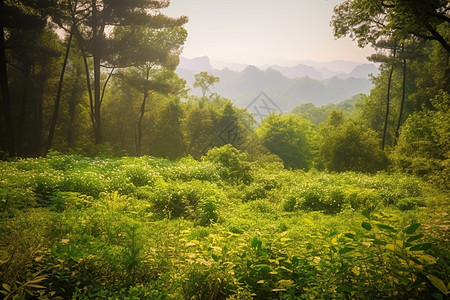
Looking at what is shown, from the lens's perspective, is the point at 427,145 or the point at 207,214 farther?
the point at 427,145

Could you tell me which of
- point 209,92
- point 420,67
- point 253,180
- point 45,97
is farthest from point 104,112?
point 420,67

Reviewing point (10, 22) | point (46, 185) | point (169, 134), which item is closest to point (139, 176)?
point (46, 185)

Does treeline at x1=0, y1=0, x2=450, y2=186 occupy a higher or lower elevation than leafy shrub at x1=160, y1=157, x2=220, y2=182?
higher

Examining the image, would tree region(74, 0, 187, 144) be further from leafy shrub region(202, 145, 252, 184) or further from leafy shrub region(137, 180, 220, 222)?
leafy shrub region(137, 180, 220, 222)

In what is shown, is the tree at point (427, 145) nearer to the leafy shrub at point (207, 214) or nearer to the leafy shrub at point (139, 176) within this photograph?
the leafy shrub at point (207, 214)

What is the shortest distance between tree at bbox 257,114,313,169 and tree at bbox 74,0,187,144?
775 inches

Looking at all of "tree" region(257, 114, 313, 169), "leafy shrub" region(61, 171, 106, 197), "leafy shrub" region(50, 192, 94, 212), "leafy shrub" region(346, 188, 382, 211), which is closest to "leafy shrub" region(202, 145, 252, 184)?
"leafy shrub" region(346, 188, 382, 211)

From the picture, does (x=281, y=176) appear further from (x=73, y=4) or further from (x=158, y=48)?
(x=73, y=4)

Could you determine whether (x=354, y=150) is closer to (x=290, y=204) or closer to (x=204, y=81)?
(x=290, y=204)

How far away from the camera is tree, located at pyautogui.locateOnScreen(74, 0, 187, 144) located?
16953 millimetres

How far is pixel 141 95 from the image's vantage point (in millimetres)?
27516

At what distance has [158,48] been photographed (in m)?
20.1

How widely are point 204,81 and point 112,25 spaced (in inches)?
829

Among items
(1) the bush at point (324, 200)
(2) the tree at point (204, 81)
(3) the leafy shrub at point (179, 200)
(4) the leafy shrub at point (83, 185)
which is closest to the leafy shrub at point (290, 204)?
(1) the bush at point (324, 200)
